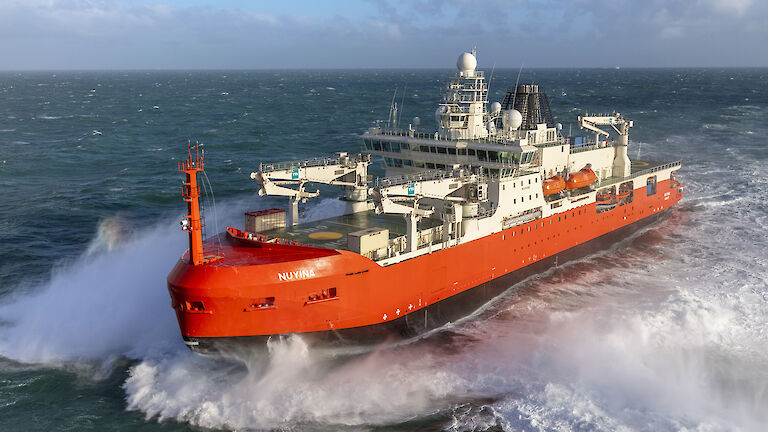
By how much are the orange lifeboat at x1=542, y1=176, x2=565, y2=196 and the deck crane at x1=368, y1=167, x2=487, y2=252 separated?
5.96 meters

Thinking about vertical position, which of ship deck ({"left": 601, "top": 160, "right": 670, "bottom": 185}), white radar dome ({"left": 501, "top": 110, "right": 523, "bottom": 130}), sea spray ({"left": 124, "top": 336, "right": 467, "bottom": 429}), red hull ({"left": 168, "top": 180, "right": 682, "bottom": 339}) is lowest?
sea spray ({"left": 124, "top": 336, "right": 467, "bottom": 429})

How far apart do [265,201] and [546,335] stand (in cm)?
2798

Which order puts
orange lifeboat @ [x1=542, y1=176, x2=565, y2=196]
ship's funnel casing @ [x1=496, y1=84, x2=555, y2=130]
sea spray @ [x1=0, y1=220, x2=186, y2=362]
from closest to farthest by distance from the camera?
sea spray @ [x1=0, y1=220, x2=186, y2=362]
orange lifeboat @ [x1=542, y1=176, x2=565, y2=196]
ship's funnel casing @ [x1=496, y1=84, x2=555, y2=130]

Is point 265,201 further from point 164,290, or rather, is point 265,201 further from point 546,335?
point 546,335

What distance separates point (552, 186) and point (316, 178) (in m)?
13.6

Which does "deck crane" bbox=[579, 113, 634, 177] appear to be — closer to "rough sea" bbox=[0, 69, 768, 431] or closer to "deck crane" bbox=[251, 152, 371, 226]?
"rough sea" bbox=[0, 69, 768, 431]

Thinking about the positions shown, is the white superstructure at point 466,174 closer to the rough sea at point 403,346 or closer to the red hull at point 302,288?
the red hull at point 302,288

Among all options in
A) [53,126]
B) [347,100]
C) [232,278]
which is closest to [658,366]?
[232,278]

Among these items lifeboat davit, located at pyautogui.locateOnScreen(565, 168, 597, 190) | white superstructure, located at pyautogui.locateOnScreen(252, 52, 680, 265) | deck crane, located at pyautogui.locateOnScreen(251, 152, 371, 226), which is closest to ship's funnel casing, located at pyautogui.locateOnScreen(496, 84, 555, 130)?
white superstructure, located at pyautogui.locateOnScreen(252, 52, 680, 265)

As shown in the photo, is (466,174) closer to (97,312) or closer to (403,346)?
(403,346)

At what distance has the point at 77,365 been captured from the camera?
25828 millimetres

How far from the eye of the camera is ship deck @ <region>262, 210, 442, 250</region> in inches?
1102

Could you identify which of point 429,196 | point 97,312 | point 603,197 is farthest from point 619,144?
point 97,312

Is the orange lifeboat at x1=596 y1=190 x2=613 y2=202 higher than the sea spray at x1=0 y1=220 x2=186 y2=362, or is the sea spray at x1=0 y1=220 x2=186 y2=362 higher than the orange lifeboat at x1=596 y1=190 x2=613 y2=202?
the orange lifeboat at x1=596 y1=190 x2=613 y2=202
